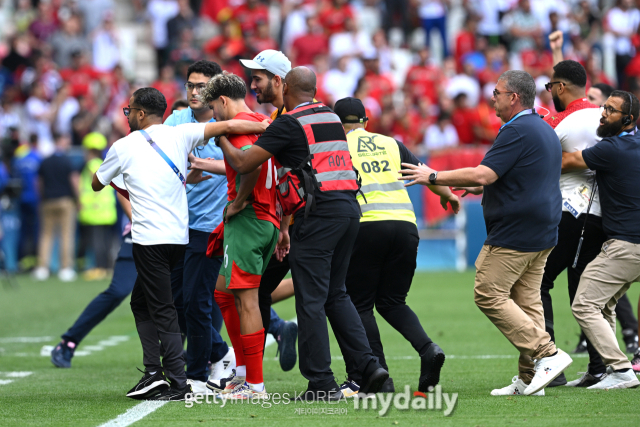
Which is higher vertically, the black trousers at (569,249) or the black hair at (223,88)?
the black hair at (223,88)

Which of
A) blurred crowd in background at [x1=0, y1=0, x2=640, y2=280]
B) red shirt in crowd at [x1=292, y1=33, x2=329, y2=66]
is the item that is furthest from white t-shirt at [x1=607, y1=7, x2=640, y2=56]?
red shirt in crowd at [x1=292, y1=33, x2=329, y2=66]

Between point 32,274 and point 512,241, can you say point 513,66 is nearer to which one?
point 32,274

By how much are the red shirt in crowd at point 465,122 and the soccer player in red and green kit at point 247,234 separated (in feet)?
40.4

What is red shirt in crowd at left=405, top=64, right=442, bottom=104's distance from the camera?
63.9 ft

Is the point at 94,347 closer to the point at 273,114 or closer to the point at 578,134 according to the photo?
the point at 273,114

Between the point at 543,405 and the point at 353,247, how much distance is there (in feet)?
5.74

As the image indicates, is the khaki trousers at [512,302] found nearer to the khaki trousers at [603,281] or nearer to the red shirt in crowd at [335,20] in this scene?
the khaki trousers at [603,281]

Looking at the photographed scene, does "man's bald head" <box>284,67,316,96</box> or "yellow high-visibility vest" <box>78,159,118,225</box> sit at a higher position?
"man's bald head" <box>284,67,316,96</box>

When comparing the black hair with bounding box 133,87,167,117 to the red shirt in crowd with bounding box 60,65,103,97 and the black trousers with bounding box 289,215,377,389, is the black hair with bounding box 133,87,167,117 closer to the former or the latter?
the black trousers with bounding box 289,215,377,389

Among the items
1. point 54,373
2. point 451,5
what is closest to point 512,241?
point 54,373

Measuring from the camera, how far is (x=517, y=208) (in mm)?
5941

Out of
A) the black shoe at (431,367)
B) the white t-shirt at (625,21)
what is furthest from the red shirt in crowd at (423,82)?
the black shoe at (431,367)

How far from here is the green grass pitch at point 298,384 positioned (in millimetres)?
5211

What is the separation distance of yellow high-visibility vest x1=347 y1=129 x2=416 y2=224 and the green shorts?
0.91 metres
